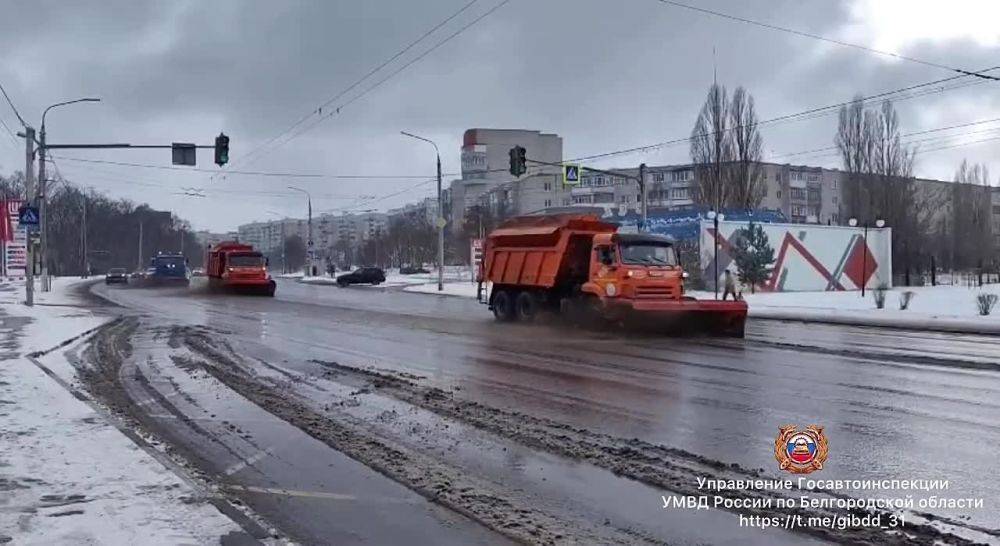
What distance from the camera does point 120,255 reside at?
405ft

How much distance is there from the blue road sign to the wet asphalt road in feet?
44.5

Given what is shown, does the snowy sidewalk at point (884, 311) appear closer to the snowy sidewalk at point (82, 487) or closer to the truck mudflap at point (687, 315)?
the truck mudflap at point (687, 315)

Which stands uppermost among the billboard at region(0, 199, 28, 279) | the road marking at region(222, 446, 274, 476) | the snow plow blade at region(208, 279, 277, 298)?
the billboard at region(0, 199, 28, 279)

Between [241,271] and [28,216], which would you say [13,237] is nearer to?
[241,271]

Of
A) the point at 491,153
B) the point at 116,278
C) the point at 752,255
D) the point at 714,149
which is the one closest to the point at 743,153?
the point at 714,149

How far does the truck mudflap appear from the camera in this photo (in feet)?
64.3

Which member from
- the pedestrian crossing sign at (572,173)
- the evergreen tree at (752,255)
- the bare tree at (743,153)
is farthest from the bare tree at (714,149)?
the pedestrian crossing sign at (572,173)

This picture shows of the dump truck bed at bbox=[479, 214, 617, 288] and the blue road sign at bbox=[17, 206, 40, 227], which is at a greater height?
the blue road sign at bbox=[17, 206, 40, 227]

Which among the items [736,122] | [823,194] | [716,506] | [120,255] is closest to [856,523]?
[716,506]

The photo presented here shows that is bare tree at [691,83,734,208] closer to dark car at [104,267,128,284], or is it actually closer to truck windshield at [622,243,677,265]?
truck windshield at [622,243,677,265]

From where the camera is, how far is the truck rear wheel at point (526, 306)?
24359mm

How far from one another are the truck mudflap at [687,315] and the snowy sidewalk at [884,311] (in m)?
8.10

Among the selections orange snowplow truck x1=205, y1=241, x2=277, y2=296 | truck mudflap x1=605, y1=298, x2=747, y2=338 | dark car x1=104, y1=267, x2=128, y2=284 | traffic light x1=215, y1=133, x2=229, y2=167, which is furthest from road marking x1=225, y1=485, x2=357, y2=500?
dark car x1=104, y1=267, x2=128, y2=284

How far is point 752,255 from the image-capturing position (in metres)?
45.4
